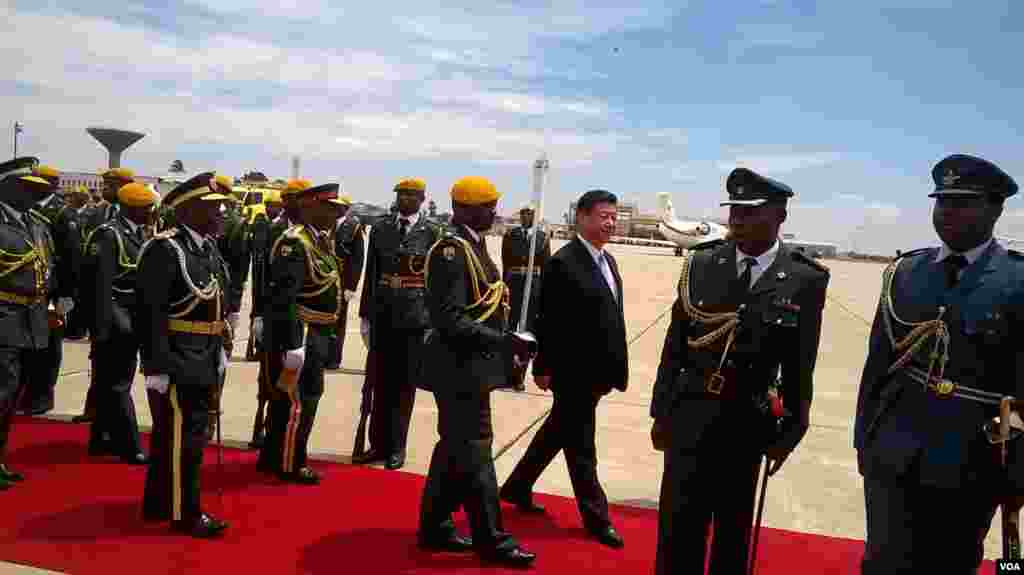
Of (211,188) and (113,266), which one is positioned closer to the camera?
(211,188)

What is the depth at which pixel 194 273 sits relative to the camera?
4402 mm

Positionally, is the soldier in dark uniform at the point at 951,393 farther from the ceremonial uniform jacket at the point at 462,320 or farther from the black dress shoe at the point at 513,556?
the ceremonial uniform jacket at the point at 462,320

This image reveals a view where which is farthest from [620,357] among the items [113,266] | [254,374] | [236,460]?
[254,374]

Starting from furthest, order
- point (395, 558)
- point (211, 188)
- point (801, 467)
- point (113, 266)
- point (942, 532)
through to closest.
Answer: point (801, 467) < point (113, 266) < point (211, 188) < point (395, 558) < point (942, 532)

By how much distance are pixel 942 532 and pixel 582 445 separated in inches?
84.8

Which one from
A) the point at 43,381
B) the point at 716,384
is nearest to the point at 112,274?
the point at 43,381

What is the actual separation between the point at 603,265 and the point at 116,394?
3502mm

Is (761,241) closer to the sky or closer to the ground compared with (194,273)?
closer to the sky

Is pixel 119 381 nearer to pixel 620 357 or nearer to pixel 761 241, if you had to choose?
pixel 620 357

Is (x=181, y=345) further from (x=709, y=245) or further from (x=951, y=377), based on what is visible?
(x=951, y=377)

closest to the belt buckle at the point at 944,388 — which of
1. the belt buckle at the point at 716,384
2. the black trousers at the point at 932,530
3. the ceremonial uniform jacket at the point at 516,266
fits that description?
the black trousers at the point at 932,530

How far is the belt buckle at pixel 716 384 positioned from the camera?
10.6 ft

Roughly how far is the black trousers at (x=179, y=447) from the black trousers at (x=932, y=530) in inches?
132

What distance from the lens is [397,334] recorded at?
610 cm
